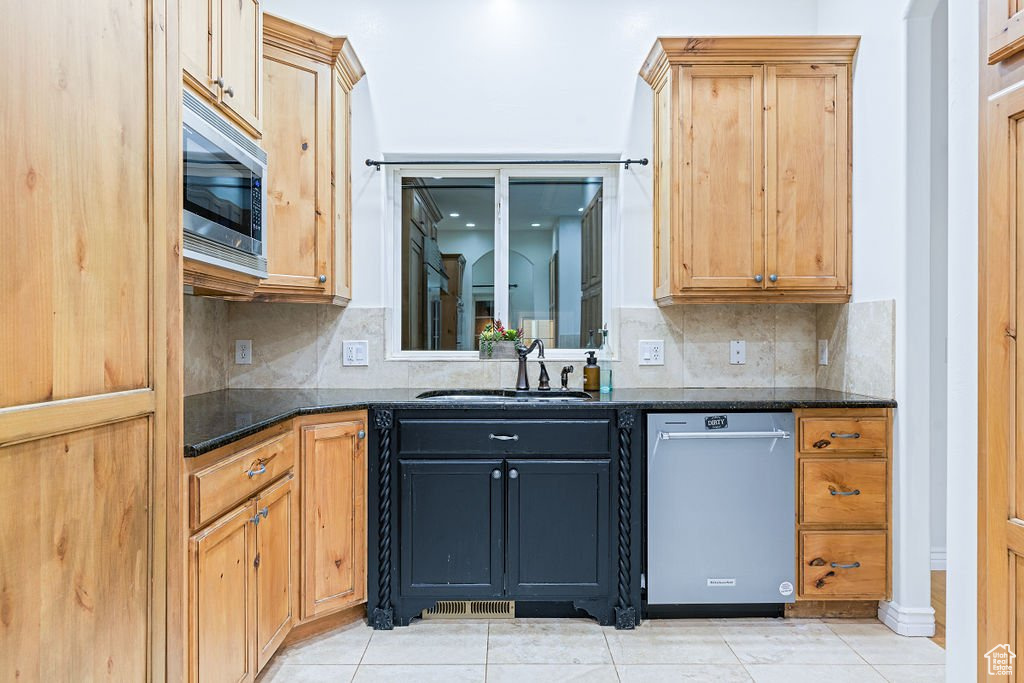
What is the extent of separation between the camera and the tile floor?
2.15 metres

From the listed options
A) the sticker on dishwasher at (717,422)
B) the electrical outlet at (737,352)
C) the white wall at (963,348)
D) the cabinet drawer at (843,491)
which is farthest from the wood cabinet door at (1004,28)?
the electrical outlet at (737,352)

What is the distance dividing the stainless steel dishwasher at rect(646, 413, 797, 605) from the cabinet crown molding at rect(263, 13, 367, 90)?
2.06 metres

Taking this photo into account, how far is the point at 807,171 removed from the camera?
277cm

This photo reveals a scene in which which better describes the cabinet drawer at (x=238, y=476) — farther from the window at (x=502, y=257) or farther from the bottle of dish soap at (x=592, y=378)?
the bottle of dish soap at (x=592, y=378)

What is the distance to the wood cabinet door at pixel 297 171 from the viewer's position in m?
2.60

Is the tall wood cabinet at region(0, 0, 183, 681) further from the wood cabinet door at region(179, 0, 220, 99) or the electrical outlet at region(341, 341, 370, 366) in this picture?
the electrical outlet at region(341, 341, 370, 366)

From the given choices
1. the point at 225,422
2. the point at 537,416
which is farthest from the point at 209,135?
the point at 537,416

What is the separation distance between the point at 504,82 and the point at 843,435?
2.27 meters

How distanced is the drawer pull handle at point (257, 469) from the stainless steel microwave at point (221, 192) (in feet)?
2.04

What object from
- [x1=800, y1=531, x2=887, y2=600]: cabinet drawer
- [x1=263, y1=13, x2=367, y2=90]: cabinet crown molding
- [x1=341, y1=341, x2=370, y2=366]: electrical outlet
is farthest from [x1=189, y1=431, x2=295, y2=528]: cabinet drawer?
[x1=800, y1=531, x2=887, y2=600]: cabinet drawer

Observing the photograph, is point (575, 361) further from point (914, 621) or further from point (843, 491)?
point (914, 621)

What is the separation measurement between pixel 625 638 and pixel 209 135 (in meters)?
2.27

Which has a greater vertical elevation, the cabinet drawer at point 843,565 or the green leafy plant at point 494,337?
the green leafy plant at point 494,337

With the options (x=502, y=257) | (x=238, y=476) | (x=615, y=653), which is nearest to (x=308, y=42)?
(x=502, y=257)
